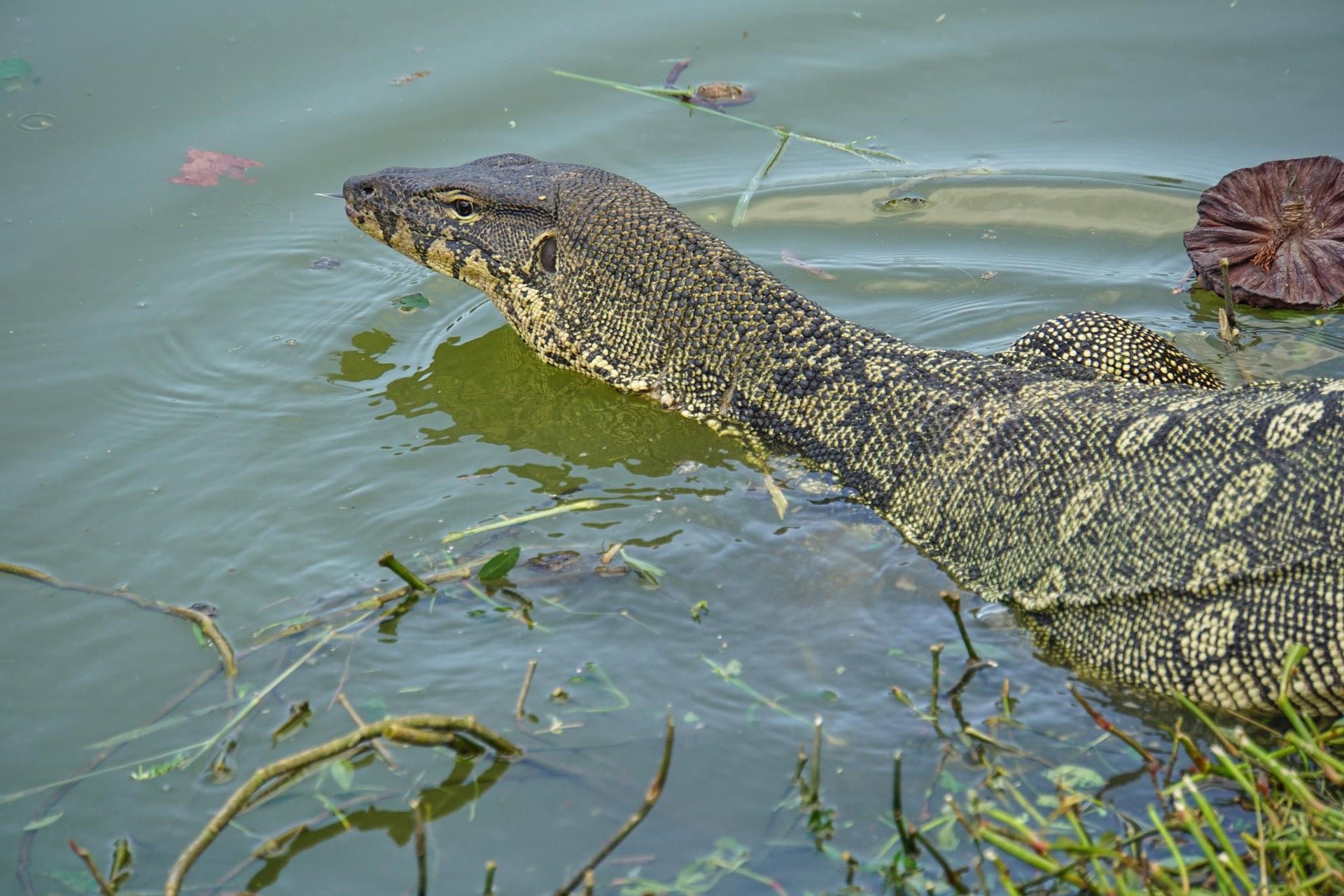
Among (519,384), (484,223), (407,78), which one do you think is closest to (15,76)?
(407,78)

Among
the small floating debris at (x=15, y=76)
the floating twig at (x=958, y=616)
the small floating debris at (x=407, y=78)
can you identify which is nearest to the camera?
the floating twig at (x=958, y=616)

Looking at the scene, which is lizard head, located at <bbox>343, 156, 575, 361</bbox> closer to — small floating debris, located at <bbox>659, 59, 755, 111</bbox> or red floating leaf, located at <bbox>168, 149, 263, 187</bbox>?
red floating leaf, located at <bbox>168, 149, 263, 187</bbox>

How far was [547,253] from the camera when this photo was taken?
6.02 metres

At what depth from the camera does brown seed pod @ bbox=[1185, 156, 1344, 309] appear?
253 inches

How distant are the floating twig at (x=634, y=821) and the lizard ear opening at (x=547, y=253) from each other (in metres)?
3.19

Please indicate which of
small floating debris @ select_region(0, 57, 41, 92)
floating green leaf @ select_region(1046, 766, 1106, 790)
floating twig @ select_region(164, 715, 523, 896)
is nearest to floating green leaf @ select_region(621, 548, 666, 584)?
floating twig @ select_region(164, 715, 523, 896)

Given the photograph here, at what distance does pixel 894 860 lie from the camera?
3.49 meters

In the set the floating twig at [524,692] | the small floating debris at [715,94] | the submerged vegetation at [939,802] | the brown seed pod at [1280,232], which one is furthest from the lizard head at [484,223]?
the brown seed pod at [1280,232]

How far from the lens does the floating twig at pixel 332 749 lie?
3258 millimetres

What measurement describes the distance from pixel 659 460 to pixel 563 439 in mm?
586

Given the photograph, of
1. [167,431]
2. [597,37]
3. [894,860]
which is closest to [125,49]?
[597,37]

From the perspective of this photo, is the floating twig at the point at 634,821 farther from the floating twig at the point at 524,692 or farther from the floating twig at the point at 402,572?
the floating twig at the point at 402,572

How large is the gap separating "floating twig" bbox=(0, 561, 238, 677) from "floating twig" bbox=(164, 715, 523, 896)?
2.55ft

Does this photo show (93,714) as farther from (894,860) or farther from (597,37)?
(597,37)
